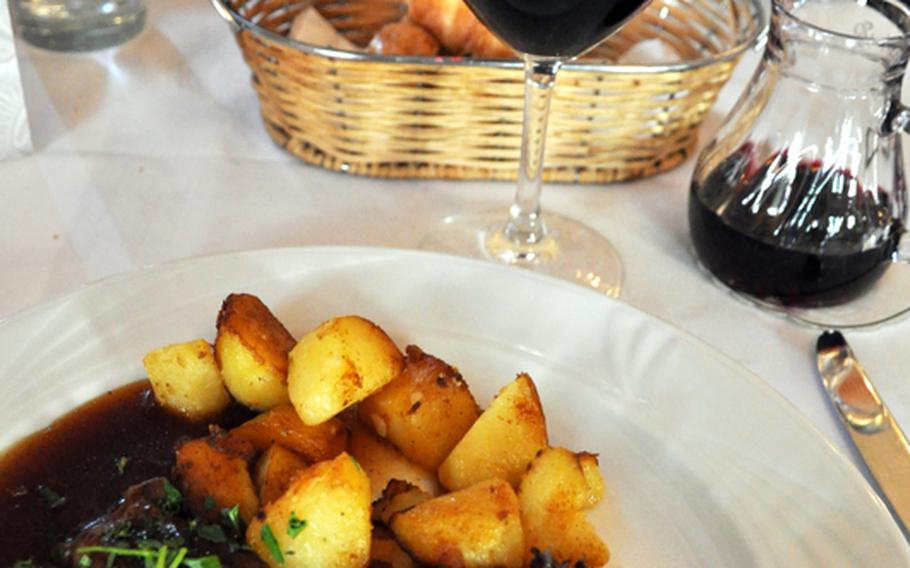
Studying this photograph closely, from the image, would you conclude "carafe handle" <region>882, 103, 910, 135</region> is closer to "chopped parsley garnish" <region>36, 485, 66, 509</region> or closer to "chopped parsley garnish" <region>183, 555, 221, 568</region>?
"chopped parsley garnish" <region>183, 555, 221, 568</region>

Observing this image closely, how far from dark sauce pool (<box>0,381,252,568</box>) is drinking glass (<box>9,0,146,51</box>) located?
1.04 m

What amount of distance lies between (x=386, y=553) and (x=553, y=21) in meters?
0.66

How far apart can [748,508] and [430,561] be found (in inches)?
13.9

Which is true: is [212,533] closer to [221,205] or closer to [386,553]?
[386,553]

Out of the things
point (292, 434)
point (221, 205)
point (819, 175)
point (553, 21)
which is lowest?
point (221, 205)

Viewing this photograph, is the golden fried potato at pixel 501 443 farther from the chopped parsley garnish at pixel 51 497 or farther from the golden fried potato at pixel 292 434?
the chopped parsley garnish at pixel 51 497

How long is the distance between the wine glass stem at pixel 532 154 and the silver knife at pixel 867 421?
437 millimetres

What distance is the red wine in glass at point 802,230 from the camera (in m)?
1.35

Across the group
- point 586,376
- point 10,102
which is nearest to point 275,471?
point 586,376

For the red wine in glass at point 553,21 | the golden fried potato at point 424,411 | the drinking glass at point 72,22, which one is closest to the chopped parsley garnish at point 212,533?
the golden fried potato at point 424,411

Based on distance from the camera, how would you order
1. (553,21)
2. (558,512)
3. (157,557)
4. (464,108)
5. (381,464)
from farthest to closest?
(464,108)
(553,21)
(381,464)
(558,512)
(157,557)

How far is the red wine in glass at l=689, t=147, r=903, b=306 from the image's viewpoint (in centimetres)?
135

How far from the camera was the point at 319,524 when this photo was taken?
96 cm

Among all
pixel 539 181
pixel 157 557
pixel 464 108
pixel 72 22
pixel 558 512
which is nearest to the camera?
pixel 157 557
